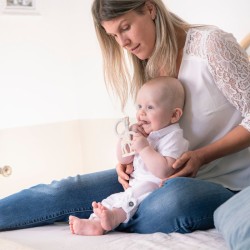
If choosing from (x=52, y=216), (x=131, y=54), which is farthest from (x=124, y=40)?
(x=52, y=216)

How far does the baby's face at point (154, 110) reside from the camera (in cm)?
159

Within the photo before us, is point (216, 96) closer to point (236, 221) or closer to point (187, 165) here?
point (187, 165)

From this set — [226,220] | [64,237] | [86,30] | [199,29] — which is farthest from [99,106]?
[226,220]

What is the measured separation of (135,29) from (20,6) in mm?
1506

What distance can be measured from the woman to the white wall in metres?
1.21

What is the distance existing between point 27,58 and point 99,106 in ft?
1.70

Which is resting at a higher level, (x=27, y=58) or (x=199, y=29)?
(x=199, y=29)

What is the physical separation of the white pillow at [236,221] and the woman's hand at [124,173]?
1.28 ft

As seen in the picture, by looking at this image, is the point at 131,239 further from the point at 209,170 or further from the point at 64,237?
the point at 209,170

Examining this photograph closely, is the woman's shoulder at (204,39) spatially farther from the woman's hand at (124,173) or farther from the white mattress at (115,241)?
the white mattress at (115,241)

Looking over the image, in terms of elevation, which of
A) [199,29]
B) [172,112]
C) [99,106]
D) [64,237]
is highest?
[199,29]

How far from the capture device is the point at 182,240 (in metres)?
1.31

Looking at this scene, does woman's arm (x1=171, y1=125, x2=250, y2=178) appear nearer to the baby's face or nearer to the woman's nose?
the baby's face

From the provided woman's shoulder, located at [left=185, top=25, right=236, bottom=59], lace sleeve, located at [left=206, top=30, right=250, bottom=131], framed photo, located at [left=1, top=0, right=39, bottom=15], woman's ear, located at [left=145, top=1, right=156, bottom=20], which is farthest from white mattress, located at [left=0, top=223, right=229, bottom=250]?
framed photo, located at [left=1, top=0, right=39, bottom=15]
